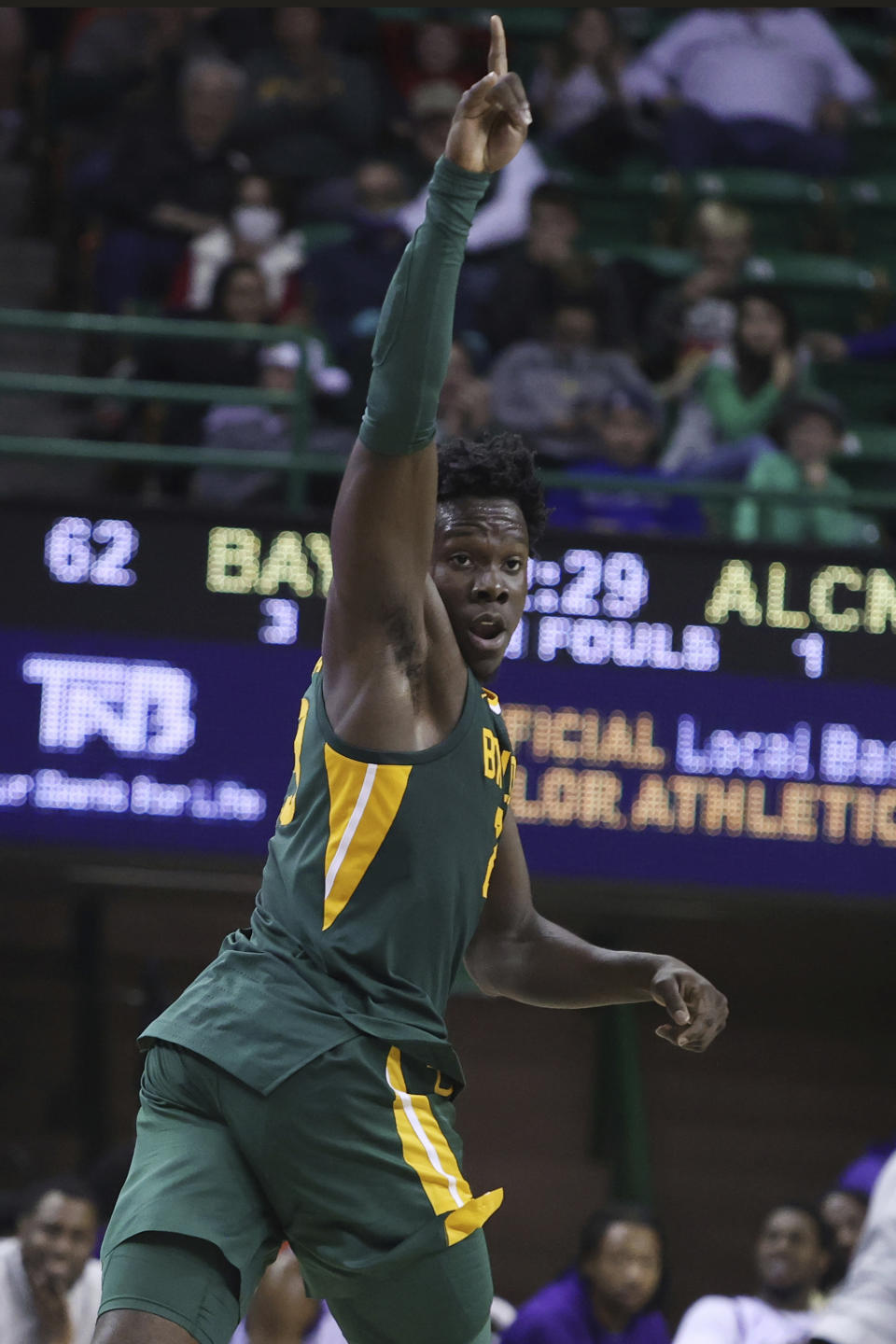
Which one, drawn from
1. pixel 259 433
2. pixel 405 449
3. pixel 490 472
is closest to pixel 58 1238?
pixel 259 433

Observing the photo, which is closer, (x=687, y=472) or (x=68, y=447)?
(x=68, y=447)

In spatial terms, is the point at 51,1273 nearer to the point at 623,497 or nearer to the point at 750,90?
the point at 623,497

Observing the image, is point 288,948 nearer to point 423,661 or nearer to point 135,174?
point 423,661

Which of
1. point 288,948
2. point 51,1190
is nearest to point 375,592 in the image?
point 288,948

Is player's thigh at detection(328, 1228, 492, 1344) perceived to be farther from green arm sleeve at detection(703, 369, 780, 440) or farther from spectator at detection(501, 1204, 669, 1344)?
green arm sleeve at detection(703, 369, 780, 440)

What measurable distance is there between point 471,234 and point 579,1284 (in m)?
5.52

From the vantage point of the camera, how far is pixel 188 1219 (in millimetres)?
2736

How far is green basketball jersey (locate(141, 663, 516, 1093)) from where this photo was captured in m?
2.87

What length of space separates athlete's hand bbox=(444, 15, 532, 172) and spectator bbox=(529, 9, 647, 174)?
8393 mm

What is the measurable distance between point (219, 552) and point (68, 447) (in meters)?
0.76

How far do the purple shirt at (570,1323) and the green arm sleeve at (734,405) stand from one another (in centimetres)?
383

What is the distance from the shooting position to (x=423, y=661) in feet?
9.74

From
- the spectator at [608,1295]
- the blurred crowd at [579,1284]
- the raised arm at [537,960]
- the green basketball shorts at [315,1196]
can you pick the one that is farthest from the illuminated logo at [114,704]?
the green basketball shorts at [315,1196]

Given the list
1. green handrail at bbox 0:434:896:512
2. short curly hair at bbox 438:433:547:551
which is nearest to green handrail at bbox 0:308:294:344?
green handrail at bbox 0:434:896:512
